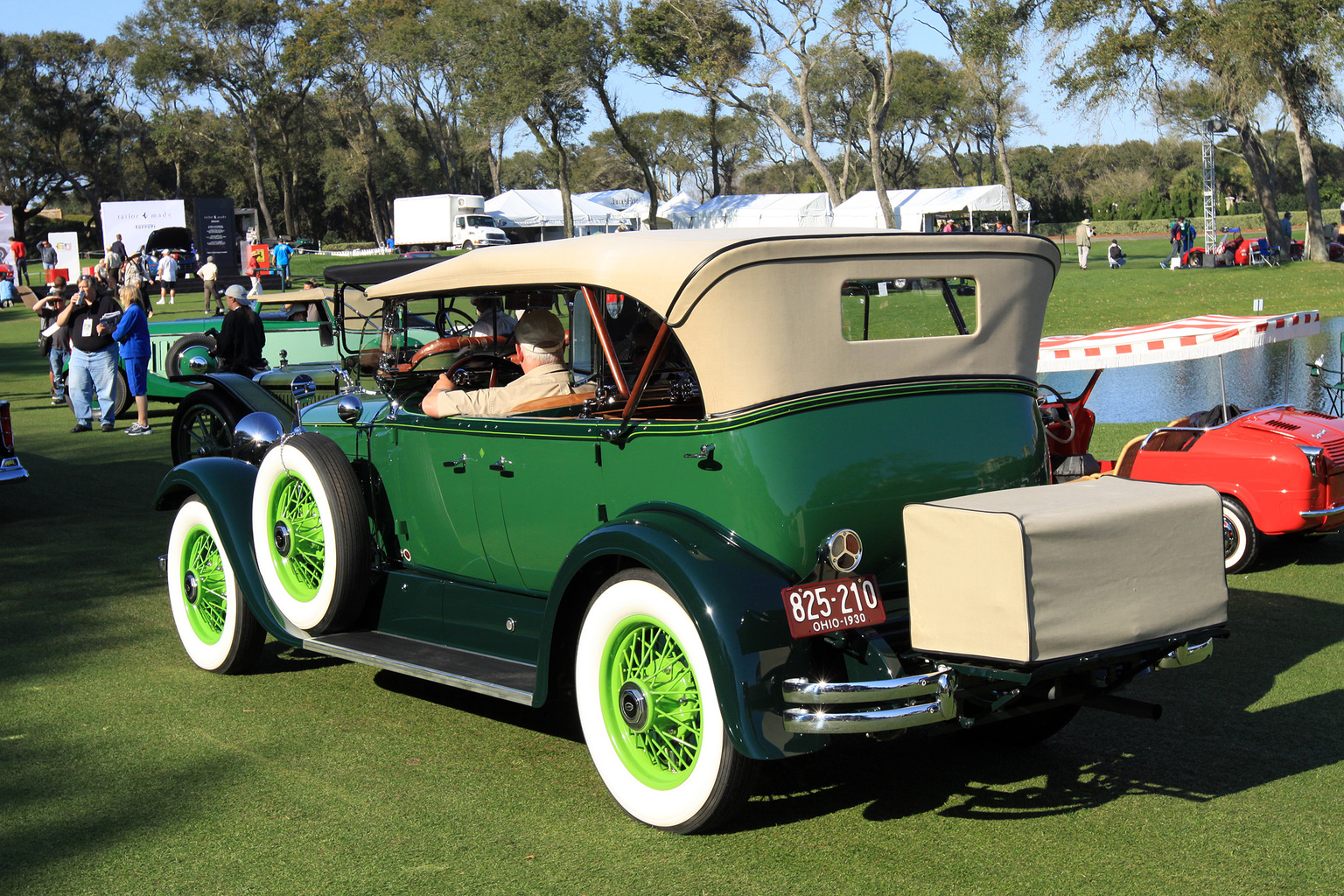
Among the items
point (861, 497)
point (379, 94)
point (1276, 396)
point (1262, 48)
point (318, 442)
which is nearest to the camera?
point (861, 497)

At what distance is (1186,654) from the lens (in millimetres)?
3695

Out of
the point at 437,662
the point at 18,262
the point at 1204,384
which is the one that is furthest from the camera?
the point at 18,262

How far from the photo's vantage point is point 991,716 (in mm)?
3686

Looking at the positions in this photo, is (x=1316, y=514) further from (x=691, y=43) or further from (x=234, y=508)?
(x=691, y=43)

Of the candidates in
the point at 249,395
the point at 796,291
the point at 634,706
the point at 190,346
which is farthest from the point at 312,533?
the point at 190,346

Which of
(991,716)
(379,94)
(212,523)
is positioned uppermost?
(379,94)

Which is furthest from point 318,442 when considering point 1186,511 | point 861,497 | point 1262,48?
point 1262,48

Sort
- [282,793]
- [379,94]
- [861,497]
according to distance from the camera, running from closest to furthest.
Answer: [861,497] < [282,793] < [379,94]

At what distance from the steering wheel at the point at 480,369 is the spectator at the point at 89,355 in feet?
32.3

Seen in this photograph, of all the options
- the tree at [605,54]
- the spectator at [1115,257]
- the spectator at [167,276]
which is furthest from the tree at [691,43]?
the spectator at [167,276]

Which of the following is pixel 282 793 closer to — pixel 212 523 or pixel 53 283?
pixel 212 523

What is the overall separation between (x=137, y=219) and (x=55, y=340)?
84.2ft

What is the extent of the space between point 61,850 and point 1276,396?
42.1 feet

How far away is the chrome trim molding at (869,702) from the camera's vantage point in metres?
3.38
